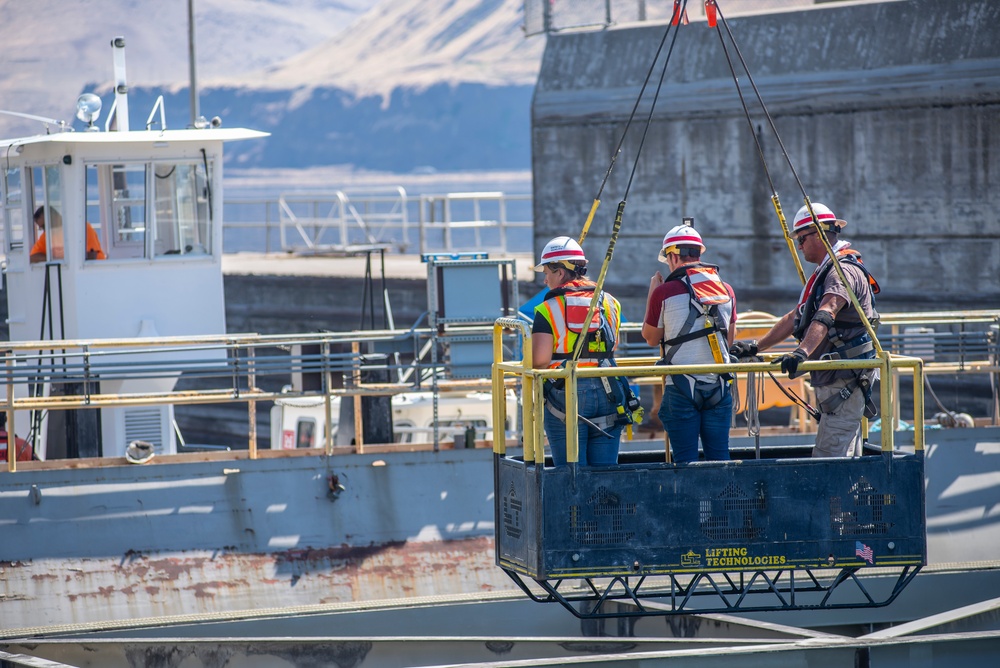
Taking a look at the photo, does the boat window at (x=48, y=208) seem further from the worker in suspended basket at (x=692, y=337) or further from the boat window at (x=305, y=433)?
the worker in suspended basket at (x=692, y=337)

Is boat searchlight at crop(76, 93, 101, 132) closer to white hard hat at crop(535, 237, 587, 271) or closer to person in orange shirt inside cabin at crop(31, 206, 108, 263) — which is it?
person in orange shirt inside cabin at crop(31, 206, 108, 263)

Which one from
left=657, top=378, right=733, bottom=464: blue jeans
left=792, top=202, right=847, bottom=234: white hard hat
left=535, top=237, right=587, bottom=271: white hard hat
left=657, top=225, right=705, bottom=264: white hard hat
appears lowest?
left=657, top=378, right=733, bottom=464: blue jeans

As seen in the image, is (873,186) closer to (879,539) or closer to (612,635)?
(612,635)

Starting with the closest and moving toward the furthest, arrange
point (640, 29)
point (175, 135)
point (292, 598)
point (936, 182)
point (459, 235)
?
point (292, 598) < point (175, 135) < point (936, 182) < point (640, 29) < point (459, 235)

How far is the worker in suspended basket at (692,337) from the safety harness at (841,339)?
445 mm

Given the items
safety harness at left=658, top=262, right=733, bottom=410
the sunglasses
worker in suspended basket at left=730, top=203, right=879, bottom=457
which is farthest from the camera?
the sunglasses

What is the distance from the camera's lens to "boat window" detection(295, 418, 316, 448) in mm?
12906

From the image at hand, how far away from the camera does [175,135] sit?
441 inches

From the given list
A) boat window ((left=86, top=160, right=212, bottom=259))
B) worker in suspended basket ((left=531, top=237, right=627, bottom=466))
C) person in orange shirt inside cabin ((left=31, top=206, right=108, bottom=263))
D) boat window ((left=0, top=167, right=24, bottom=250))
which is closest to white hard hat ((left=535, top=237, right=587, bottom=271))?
worker in suspended basket ((left=531, top=237, right=627, bottom=466))

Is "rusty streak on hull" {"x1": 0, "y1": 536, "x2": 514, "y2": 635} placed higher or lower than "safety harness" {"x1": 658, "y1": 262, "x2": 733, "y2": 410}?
lower

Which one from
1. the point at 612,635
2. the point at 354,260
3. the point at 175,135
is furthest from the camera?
the point at 354,260

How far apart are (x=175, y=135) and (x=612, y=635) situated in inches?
233

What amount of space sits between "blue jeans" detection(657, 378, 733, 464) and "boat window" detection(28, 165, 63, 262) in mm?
6785

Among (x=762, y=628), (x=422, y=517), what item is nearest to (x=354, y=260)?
(x=422, y=517)
